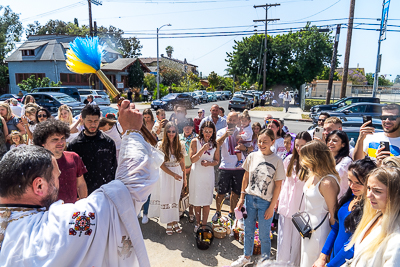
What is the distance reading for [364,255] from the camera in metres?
1.73

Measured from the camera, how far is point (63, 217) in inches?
52.4

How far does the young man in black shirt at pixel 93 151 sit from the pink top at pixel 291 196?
2.40 meters

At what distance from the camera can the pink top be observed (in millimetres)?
3275

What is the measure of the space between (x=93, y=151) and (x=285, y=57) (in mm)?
35532

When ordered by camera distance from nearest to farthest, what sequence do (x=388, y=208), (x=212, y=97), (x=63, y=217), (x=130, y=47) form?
(x=63, y=217), (x=388, y=208), (x=212, y=97), (x=130, y=47)

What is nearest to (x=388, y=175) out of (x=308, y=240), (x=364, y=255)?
(x=364, y=255)

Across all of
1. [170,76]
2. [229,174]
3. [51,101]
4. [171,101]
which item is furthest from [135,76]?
[229,174]

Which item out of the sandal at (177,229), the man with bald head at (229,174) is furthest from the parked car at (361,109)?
the sandal at (177,229)

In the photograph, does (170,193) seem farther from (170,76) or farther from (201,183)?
(170,76)

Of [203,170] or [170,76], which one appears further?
[170,76]

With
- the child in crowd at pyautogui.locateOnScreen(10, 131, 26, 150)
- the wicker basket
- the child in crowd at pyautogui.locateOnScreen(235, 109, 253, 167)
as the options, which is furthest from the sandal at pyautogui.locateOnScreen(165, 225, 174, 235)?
the child in crowd at pyautogui.locateOnScreen(10, 131, 26, 150)

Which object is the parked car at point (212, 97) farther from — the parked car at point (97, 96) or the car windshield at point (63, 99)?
the car windshield at point (63, 99)

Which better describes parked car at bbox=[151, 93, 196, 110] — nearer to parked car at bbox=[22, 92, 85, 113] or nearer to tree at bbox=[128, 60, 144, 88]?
parked car at bbox=[22, 92, 85, 113]

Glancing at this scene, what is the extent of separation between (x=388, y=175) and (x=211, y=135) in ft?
9.62
